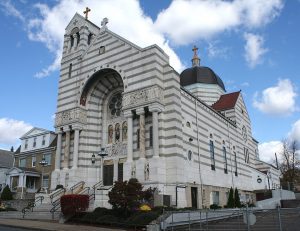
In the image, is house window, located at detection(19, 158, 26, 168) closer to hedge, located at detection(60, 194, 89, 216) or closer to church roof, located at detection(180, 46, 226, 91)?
hedge, located at detection(60, 194, 89, 216)

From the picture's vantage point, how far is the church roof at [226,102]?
50.6m

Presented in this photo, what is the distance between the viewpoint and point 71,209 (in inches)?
980

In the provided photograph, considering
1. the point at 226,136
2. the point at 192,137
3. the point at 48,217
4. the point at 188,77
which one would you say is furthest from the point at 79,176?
the point at 188,77

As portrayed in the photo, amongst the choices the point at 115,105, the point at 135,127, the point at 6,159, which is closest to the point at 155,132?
the point at 135,127

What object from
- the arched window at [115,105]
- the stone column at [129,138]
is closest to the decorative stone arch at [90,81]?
the arched window at [115,105]

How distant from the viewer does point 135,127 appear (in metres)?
32.9

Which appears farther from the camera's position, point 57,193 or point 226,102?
point 226,102

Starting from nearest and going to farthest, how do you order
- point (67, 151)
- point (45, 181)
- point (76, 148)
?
point (76, 148) → point (67, 151) → point (45, 181)

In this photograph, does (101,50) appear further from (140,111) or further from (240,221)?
(240,221)

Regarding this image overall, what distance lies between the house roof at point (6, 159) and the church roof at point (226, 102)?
3711 centimetres

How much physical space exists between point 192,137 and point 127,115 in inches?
298

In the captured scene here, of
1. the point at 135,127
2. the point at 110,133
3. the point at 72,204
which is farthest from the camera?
the point at 110,133

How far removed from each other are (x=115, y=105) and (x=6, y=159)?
32220 millimetres

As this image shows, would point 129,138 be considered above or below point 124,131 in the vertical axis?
below
